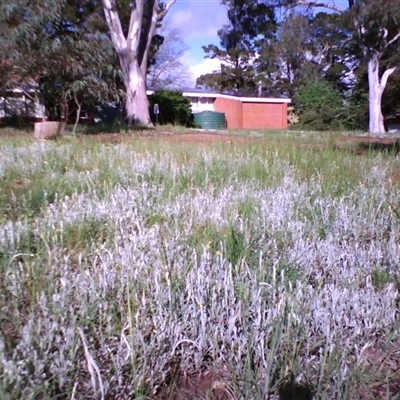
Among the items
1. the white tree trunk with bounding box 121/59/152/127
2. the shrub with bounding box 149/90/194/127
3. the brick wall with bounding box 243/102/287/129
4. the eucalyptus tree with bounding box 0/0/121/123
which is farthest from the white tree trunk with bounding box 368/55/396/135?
the eucalyptus tree with bounding box 0/0/121/123

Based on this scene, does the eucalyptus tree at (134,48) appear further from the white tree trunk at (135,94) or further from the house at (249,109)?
the house at (249,109)

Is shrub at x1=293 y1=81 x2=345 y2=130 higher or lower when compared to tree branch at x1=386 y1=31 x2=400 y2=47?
lower

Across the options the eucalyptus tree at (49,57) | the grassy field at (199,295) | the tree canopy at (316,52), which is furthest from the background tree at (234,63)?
the grassy field at (199,295)

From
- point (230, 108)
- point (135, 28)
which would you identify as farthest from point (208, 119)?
point (135, 28)

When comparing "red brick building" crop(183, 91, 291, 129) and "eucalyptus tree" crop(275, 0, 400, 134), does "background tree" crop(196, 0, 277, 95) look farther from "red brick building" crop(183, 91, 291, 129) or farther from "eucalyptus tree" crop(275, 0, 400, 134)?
"eucalyptus tree" crop(275, 0, 400, 134)

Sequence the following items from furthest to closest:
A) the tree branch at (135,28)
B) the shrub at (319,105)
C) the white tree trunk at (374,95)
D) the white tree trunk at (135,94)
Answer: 1. the shrub at (319,105)
2. the white tree trunk at (374,95)
3. the white tree trunk at (135,94)
4. the tree branch at (135,28)

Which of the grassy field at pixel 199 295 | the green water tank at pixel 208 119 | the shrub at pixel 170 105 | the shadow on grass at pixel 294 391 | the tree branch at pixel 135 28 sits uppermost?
the tree branch at pixel 135 28

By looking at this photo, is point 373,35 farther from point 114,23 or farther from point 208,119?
point 114,23

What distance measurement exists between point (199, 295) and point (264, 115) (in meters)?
32.9

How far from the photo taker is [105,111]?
2339cm

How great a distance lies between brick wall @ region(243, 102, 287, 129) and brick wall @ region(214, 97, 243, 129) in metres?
0.89

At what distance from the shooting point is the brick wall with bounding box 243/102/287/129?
109ft

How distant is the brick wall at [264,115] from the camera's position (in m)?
33.4

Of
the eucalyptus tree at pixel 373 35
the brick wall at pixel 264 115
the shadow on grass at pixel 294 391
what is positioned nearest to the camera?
the shadow on grass at pixel 294 391
